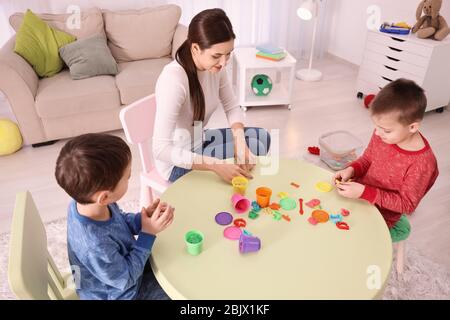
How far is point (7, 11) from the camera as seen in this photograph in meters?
3.11

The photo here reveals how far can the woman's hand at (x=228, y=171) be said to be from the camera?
1.30m

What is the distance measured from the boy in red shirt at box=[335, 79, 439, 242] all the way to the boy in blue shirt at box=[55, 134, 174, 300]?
696mm

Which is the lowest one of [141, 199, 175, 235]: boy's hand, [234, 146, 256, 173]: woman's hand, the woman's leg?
the woman's leg

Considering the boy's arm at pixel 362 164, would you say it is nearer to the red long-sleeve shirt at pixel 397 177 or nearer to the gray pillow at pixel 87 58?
the red long-sleeve shirt at pixel 397 177

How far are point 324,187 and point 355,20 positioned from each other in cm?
346

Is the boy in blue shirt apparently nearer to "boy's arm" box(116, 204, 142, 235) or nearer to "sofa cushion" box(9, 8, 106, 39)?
"boy's arm" box(116, 204, 142, 235)

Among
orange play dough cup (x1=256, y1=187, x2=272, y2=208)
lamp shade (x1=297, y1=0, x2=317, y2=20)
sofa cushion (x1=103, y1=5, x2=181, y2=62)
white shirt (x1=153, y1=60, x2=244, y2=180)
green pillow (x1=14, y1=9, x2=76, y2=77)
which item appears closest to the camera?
orange play dough cup (x1=256, y1=187, x2=272, y2=208)

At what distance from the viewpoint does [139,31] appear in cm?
298

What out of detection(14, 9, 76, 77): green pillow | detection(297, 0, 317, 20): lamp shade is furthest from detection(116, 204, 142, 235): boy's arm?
detection(297, 0, 317, 20): lamp shade

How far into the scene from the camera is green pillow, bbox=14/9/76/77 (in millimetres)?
2596

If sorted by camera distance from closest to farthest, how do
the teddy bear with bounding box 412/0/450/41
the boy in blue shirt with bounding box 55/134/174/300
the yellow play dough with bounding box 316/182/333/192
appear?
1. the boy in blue shirt with bounding box 55/134/174/300
2. the yellow play dough with bounding box 316/182/333/192
3. the teddy bear with bounding box 412/0/450/41

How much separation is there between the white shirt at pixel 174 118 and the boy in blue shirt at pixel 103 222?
1.26ft
